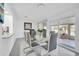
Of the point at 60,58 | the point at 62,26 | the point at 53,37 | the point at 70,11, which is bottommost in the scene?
the point at 60,58

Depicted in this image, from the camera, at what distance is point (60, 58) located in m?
1.59

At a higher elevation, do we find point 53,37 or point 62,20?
point 62,20

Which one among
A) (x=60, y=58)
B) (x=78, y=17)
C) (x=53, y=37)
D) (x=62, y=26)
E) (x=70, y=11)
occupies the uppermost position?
(x=70, y=11)

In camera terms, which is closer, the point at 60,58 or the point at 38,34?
the point at 60,58

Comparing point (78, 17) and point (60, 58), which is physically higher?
point (78, 17)

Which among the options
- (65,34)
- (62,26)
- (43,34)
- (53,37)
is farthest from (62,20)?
(53,37)

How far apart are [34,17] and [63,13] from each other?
A: 147 centimetres

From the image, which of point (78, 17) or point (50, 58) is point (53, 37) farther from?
point (78, 17)

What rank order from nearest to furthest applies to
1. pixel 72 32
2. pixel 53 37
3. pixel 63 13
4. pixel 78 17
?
pixel 53 37
pixel 78 17
pixel 72 32
pixel 63 13

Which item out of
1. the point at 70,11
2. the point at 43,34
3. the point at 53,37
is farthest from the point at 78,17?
the point at 53,37

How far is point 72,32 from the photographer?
15.6 feet

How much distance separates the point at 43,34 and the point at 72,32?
135cm

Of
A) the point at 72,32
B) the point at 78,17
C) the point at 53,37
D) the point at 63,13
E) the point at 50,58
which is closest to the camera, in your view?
the point at 50,58

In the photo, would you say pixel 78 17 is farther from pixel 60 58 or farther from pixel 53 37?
pixel 60 58
